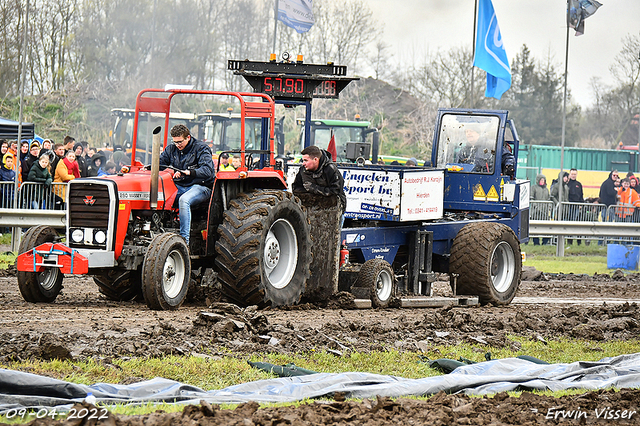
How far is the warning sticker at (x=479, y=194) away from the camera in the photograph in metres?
13.5

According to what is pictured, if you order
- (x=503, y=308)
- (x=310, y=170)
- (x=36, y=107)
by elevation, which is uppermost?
(x=36, y=107)

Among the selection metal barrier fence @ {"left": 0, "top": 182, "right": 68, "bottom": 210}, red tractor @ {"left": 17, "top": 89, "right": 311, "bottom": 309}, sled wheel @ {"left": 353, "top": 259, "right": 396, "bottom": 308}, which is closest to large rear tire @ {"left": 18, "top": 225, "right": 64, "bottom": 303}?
red tractor @ {"left": 17, "top": 89, "right": 311, "bottom": 309}

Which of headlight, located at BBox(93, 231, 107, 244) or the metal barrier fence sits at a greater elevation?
the metal barrier fence

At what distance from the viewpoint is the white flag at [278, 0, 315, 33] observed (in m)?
22.8

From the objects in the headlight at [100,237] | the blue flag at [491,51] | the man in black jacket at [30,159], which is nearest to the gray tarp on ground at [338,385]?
the headlight at [100,237]

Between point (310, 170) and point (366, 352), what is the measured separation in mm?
3777

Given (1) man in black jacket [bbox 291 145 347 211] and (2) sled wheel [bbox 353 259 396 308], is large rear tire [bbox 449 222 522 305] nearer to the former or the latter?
(2) sled wheel [bbox 353 259 396 308]

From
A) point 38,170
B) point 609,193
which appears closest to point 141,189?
point 38,170

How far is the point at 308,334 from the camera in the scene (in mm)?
8078

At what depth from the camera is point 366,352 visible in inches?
301

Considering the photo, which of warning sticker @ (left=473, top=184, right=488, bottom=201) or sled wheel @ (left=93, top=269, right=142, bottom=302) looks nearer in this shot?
sled wheel @ (left=93, top=269, right=142, bottom=302)

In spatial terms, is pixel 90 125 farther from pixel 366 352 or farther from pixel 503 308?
pixel 366 352

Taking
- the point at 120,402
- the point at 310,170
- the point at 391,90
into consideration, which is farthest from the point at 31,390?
the point at 391,90

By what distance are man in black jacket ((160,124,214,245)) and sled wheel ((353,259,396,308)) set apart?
7.68 ft
